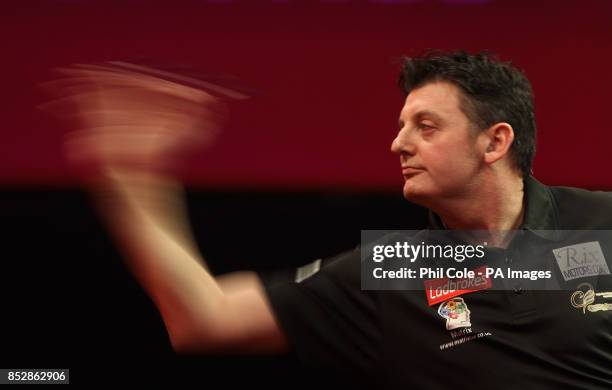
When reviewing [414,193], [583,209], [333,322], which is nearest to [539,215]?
[583,209]

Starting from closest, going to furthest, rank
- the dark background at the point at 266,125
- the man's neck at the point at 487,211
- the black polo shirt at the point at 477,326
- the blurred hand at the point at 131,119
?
the blurred hand at the point at 131,119
the black polo shirt at the point at 477,326
the man's neck at the point at 487,211
the dark background at the point at 266,125

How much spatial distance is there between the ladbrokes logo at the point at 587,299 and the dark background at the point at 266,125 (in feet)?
4.79

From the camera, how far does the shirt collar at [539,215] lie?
8.00ft

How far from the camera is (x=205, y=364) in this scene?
3.82 m

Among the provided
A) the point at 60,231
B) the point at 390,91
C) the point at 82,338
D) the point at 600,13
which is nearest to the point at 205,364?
the point at 82,338

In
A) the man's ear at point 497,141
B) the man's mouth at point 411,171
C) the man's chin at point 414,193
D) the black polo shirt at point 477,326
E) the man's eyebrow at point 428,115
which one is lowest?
the black polo shirt at point 477,326

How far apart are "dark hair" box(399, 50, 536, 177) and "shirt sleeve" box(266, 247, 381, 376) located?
59 cm

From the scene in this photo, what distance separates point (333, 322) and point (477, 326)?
0.40m

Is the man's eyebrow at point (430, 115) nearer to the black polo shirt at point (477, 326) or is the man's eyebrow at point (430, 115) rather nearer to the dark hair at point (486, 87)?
the dark hair at point (486, 87)

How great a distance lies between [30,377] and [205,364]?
2.42 feet

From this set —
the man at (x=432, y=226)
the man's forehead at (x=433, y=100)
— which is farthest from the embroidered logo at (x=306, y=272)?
the man's forehead at (x=433, y=100)

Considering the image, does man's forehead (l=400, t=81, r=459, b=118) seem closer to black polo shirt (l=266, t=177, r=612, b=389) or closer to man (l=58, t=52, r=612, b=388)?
man (l=58, t=52, r=612, b=388)

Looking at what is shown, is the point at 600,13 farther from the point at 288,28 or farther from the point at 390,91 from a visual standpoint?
the point at 288,28

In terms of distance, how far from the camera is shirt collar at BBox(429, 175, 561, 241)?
8.00 ft
